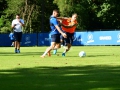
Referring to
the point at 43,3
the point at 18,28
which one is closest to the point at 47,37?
the point at 43,3

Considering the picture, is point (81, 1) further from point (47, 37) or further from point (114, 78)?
point (114, 78)

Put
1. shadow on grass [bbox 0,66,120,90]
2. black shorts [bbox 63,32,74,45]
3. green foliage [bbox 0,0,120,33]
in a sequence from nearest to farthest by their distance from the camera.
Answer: shadow on grass [bbox 0,66,120,90] → black shorts [bbox 63,32,74,45] → green foliage [bbox 0,0,120,33]

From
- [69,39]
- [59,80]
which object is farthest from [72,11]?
[59,80]

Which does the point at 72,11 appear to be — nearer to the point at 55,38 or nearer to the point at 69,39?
the point at 69,39

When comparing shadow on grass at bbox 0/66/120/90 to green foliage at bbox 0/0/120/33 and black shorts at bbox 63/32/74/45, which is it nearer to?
black shorts at bbox 63/32/74/45

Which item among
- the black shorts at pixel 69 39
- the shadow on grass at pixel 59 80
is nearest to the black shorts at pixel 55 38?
the black shorts at pixel 69 39

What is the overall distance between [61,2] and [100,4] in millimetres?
7205

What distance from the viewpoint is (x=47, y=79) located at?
27.4 feet

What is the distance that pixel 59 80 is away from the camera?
8.13 meters

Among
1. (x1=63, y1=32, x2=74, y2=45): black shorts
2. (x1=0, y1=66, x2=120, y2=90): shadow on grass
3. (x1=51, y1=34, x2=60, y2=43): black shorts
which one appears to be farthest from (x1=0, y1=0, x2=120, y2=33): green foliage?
(x1=0, y1=66, x2=120, y2=90): shadow on grass

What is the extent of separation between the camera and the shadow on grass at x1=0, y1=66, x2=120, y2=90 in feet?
23.5

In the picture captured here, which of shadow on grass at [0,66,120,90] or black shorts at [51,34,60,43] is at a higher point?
black shorts at [51,34,60,43]

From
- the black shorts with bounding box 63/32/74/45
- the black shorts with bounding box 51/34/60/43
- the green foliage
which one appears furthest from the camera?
the green foliage

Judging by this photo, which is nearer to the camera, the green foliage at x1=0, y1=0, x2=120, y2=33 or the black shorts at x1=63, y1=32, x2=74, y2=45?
the black shorts at x1=63, y1=32, x2=74, y2=45
